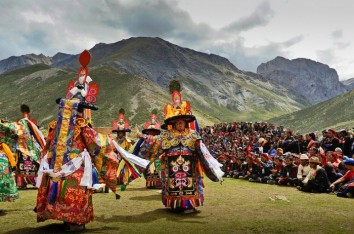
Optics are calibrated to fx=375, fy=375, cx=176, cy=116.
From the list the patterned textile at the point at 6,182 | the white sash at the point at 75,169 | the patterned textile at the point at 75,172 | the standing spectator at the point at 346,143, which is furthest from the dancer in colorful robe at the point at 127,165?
the standing spectator at the point at 346,143

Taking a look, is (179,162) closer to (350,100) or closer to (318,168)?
(318,168)

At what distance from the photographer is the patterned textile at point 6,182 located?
893cm

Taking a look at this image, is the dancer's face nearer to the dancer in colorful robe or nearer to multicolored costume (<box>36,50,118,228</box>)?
the dancer in colorful robe

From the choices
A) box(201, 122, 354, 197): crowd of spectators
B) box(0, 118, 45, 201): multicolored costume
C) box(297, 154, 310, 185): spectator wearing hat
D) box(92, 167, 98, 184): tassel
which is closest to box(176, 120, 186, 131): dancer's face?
box(92, 167, 98, 184): tassel

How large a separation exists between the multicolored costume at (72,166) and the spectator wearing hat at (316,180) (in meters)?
8.19

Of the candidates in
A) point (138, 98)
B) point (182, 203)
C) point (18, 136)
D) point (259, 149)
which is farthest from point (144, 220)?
point (138, 98)

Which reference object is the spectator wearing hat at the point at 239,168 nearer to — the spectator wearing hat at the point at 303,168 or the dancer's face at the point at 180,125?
the spectator wearing hat at the point at 303,168

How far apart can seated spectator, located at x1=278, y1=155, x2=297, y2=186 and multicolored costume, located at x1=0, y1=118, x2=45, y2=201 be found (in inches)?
395

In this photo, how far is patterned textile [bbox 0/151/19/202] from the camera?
893 cm

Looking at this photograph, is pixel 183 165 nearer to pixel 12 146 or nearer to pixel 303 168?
pixel 12 146

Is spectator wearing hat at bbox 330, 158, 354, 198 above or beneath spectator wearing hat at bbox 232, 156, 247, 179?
beneath

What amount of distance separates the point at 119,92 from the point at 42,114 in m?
24.2

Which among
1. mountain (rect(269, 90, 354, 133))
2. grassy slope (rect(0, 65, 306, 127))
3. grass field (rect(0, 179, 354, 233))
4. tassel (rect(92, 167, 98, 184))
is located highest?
grassy slope (rect(0, 65, 306, 127))

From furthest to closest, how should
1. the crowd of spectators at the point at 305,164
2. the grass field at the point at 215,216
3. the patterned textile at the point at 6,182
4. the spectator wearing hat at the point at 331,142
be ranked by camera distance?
the spectator wearing hat at the point at 331,142 → the crowd of spectators at the point at 305,164 → the patterned textile at the point at 6,182 → the grass field at the point at 215,216
